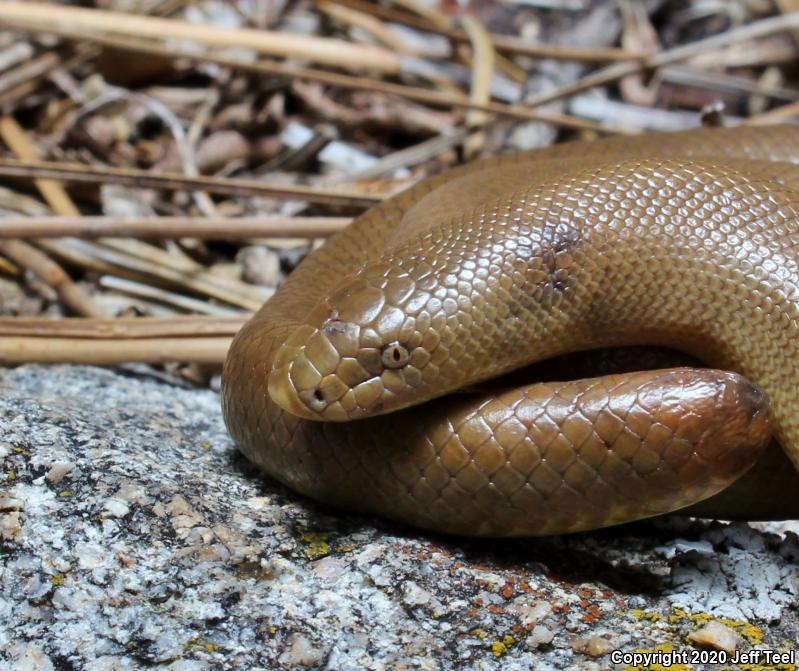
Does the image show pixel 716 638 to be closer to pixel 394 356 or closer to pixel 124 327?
pixel 394 356

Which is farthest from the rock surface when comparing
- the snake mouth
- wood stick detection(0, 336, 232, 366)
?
wood stick detection(0, 336, 232, 366)

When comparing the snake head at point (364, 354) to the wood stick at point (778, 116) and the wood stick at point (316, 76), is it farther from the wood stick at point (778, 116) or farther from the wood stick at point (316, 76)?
the wood stick at point (778, 116)

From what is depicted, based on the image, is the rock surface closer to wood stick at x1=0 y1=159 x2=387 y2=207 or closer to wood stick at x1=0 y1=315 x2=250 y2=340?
wood stick at x1=0 y1=315 x2=250 y2=340

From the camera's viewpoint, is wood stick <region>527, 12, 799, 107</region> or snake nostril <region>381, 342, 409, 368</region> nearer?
snake nostril <region>381, 342, 409, 368</region>

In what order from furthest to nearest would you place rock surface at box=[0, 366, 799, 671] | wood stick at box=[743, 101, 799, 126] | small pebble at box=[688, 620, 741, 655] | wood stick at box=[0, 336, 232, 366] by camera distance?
Answer: wood stick at box=[743, 101, 799, 126] < wood stick at box=[0, 336, 232, 366] < small pebble at box=[688, 620, 741, 655] < rock surface at box=[0, 366, 799, 671]

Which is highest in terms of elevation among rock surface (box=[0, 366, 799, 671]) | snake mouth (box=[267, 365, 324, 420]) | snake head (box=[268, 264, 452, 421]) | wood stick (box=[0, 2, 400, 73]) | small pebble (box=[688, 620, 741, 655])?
wood stick (box=[0, 2, 400, 73])

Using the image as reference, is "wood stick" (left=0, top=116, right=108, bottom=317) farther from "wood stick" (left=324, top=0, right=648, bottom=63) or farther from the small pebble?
the small pebble

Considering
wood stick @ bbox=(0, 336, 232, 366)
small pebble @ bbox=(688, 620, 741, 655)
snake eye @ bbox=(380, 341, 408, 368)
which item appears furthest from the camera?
wood stick @ bbox=(0, 336, 232, 366)

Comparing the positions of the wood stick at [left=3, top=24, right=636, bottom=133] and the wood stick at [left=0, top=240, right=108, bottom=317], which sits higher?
the wood stick at [left=3, top=24, right=636, bottom=133]
